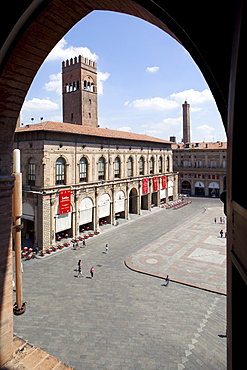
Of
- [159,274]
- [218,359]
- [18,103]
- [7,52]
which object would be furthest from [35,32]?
[159,274]

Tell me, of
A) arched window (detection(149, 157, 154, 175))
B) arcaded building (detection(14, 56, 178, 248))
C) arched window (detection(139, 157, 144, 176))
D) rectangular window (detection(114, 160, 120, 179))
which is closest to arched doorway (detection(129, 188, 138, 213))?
arcaded building (detection(14, 56, 178, 248))

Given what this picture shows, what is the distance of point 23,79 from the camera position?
5562 mm

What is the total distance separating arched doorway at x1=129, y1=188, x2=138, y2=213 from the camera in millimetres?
43031

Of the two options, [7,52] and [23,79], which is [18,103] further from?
[7,52]

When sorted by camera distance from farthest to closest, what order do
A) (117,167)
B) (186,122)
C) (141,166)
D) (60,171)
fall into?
(186,122) → (141,166) → (117,167) → (60,171)

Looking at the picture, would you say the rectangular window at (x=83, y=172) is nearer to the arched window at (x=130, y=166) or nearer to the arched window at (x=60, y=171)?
the arched window at (x=60, y=171)

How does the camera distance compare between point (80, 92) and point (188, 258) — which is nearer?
point (188, 258)

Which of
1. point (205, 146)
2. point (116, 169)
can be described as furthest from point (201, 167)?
point (116, 169)

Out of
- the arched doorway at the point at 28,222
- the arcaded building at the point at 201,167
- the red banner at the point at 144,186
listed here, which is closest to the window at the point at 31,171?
the arched doorway at the point at 28,222

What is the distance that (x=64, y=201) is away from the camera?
93.8 feet

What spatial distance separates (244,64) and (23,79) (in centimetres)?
470

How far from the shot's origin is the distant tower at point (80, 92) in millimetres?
48875

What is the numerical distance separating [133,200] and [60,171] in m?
17.7

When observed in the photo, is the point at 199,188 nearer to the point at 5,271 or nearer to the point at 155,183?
the point at 155,183
